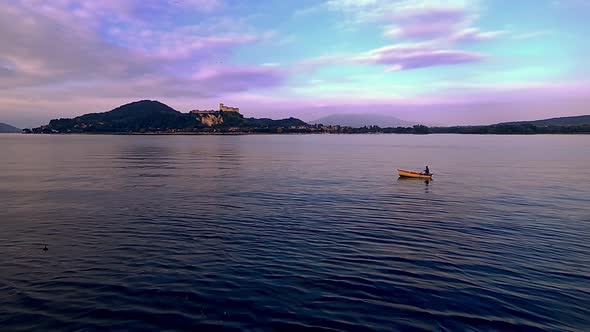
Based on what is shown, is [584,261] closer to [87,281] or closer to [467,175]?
[87,281]

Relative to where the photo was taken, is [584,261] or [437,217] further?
[437,217]

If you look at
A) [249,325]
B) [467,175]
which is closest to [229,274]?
[249,325]

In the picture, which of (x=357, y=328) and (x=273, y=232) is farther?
(x=273, y=232)

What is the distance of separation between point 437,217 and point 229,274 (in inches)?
812

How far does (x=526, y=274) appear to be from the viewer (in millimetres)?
18234

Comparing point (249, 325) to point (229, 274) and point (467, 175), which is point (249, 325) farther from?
point (467, 175)

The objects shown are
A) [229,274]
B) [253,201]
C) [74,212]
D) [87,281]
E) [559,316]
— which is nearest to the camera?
[559,316]

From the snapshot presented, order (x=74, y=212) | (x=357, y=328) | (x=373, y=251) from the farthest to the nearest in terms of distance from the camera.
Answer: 1. (x=74, y=212)
2. (x=373, y=251)
3. (x=357, y=328)

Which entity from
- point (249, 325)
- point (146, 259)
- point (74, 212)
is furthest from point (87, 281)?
point (74, 212)

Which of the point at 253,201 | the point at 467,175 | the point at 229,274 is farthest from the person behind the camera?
the point at 467,175

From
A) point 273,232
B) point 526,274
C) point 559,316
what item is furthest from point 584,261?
point 273,232

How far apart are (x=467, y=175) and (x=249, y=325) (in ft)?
197

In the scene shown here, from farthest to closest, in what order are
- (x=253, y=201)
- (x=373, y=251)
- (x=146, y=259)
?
(x=253, y=201)
(x=373, y=251)
(x=146, y=259)

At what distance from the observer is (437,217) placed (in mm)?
31469
